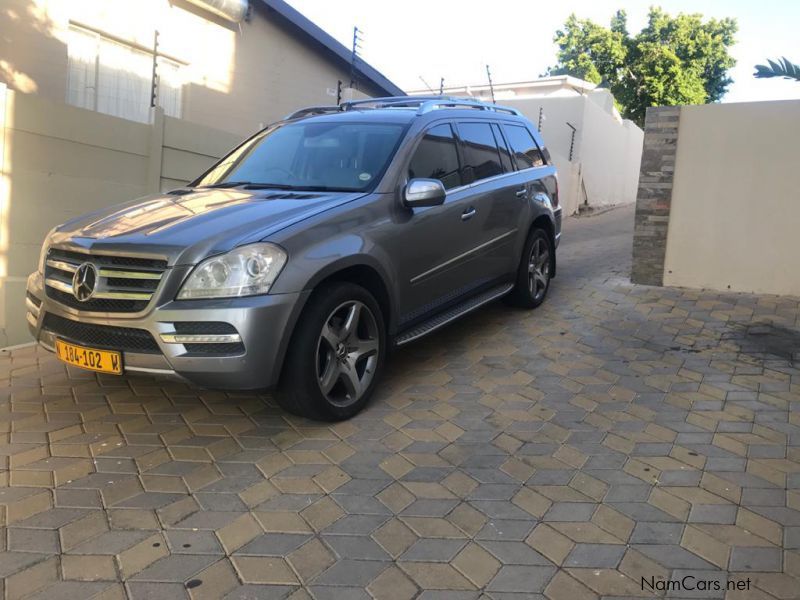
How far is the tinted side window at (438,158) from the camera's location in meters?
4.57

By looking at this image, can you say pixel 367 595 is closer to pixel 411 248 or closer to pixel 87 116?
pixel 411 248

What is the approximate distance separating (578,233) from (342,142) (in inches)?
354

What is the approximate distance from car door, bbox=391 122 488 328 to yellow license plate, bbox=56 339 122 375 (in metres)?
1.71

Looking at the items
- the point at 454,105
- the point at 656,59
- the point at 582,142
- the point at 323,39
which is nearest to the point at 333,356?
the point at 454,105

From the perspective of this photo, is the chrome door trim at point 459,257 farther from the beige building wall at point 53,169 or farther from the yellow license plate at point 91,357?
the beige building wall at point 53,169

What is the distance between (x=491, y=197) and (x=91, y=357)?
3.19 m

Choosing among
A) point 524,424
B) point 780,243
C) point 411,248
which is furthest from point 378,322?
point 780,243

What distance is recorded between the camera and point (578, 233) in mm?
12820

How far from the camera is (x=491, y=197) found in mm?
5336

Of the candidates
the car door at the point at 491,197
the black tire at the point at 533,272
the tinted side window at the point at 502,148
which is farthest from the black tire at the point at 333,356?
the tinted side window at the point at 502,148

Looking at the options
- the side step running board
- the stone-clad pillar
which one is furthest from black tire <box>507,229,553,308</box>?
the stone-clad pillar

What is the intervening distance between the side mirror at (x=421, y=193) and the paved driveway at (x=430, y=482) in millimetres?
1232

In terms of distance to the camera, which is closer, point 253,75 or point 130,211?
point 130,211

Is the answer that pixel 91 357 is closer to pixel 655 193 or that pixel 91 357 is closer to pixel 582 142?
pixel 655 193
